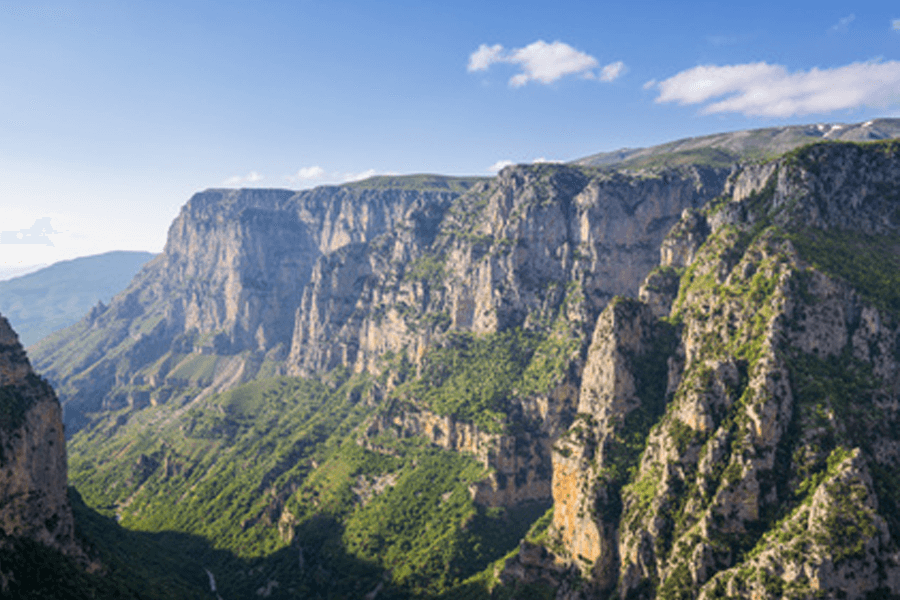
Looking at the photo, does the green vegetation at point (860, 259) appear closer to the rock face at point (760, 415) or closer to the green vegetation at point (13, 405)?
the rock face at point (760, 415)

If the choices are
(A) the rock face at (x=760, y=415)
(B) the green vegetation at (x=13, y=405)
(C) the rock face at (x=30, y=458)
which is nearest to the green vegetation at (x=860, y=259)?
(A) the rock face at (x=760, y=415)

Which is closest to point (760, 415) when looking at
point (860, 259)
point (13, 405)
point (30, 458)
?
point (860, 259)

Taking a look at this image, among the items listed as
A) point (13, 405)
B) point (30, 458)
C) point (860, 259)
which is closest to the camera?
point (30, 458)

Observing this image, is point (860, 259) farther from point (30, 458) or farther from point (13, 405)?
point (13, 405)

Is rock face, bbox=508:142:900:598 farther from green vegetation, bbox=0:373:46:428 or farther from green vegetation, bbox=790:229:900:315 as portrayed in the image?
green vegetation, bbox=0:373:46:428

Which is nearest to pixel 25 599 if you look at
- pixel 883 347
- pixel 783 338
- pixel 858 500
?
pixel 858 500

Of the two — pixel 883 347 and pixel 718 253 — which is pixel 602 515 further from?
pixel 718 253

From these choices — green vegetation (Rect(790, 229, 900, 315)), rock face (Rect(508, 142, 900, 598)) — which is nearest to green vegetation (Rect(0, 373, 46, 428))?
rock face (Rect(508, 142, 900, 598))
